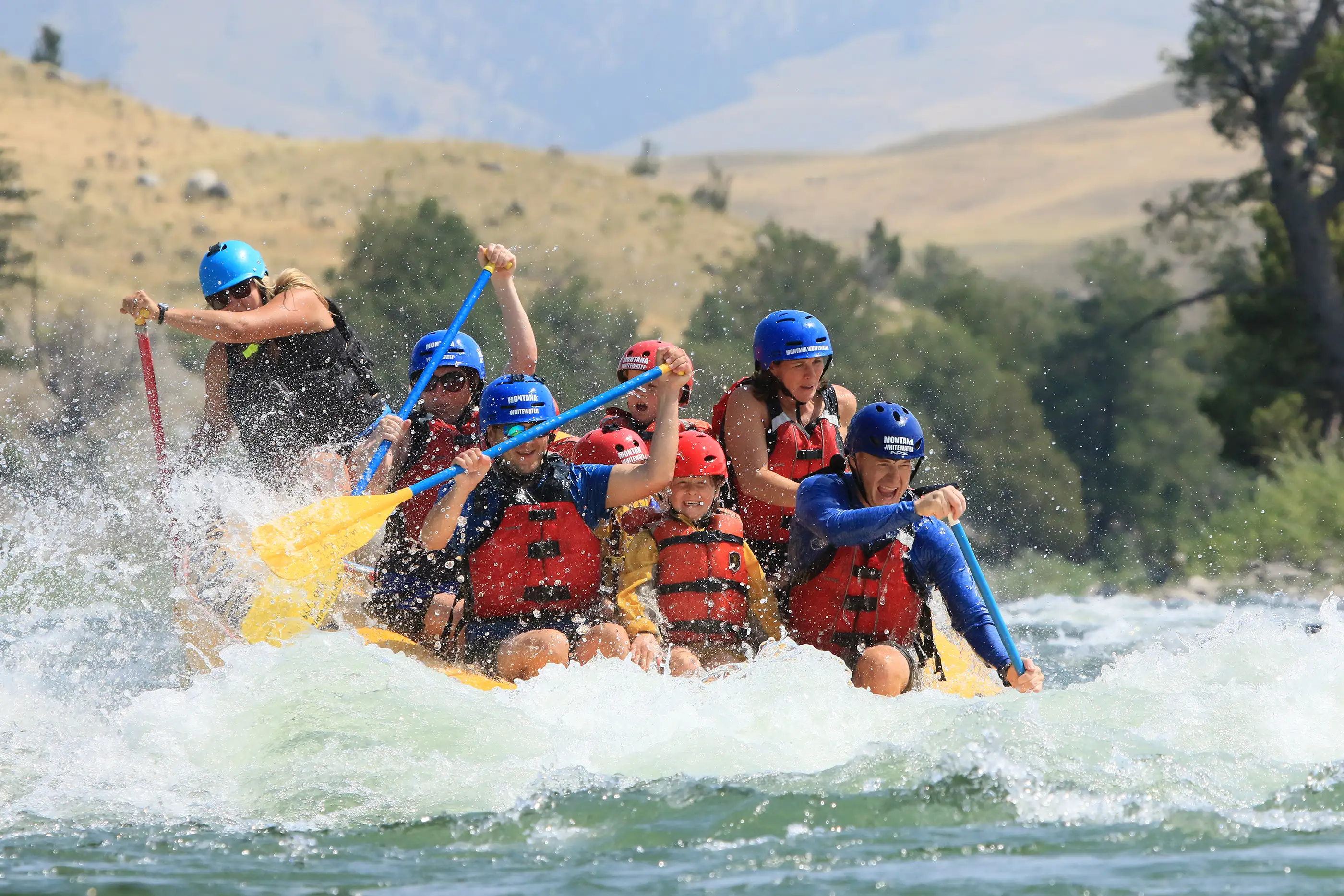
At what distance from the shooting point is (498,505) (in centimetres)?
696

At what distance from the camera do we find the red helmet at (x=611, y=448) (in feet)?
24.2

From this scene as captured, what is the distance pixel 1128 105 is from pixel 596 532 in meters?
142

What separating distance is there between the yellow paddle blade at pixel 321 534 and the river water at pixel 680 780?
1.16 feet

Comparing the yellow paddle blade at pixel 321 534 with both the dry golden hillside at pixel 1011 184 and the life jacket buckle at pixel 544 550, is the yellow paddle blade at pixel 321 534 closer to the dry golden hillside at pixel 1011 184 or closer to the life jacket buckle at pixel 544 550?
the life jacket buckle at pixel 544 550

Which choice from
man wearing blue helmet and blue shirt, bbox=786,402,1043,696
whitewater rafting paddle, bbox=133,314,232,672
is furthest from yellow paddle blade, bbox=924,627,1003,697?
whitewater rafting paddle, bbox=133,314,232,672

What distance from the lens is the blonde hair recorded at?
7.98 m

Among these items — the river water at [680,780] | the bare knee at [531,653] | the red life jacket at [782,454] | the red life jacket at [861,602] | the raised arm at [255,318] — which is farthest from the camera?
the raised arm at [255,318]

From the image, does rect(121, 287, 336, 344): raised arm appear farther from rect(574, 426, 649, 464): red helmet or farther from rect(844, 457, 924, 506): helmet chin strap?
rect(844, 457, 924, 506): helmet chin strap

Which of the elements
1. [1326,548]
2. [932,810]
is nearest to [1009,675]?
[932,810]

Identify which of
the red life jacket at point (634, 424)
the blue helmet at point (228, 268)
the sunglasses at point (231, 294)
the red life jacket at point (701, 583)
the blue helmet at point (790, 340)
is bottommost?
the red life jacket at point (701, 583)

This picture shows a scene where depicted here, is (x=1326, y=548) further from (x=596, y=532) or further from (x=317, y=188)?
(x=317, y=188)

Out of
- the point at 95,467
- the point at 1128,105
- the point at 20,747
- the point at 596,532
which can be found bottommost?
the point at 20,747

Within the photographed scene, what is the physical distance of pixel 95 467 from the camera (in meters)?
25.9

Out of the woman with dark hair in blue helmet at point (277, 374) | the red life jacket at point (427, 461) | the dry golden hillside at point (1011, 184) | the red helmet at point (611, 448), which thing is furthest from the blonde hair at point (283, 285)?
the dry golden hillside at point (1011, 184)
